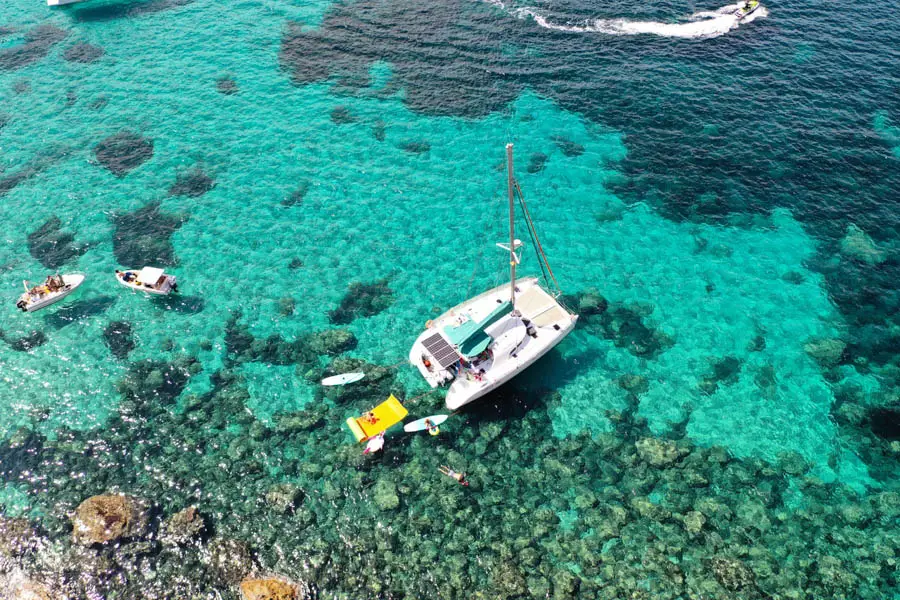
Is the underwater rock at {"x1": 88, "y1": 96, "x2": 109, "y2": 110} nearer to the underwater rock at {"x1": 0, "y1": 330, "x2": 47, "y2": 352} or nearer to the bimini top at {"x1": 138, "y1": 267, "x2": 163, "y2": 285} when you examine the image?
the bimini top at {"x1": 138, "y1": 267, "x2": 163, "y2": 285}

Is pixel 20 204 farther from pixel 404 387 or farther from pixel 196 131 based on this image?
pixel 404 387

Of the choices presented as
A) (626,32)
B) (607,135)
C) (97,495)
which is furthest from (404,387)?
(626,32)

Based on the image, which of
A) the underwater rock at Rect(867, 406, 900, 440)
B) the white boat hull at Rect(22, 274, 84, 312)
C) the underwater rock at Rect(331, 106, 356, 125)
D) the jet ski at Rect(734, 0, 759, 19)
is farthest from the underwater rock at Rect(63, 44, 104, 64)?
the underwater rock at Rect(867, 406, 900, 440)

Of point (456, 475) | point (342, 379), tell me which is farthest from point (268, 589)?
point (342, 379)

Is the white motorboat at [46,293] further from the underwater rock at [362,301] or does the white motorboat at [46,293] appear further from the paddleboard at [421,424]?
the paddleboard at [421,424]

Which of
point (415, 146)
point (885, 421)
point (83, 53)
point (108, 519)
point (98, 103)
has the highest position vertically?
Result: point (83, 53)

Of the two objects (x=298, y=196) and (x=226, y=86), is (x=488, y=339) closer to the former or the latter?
(x=298, y=196)
